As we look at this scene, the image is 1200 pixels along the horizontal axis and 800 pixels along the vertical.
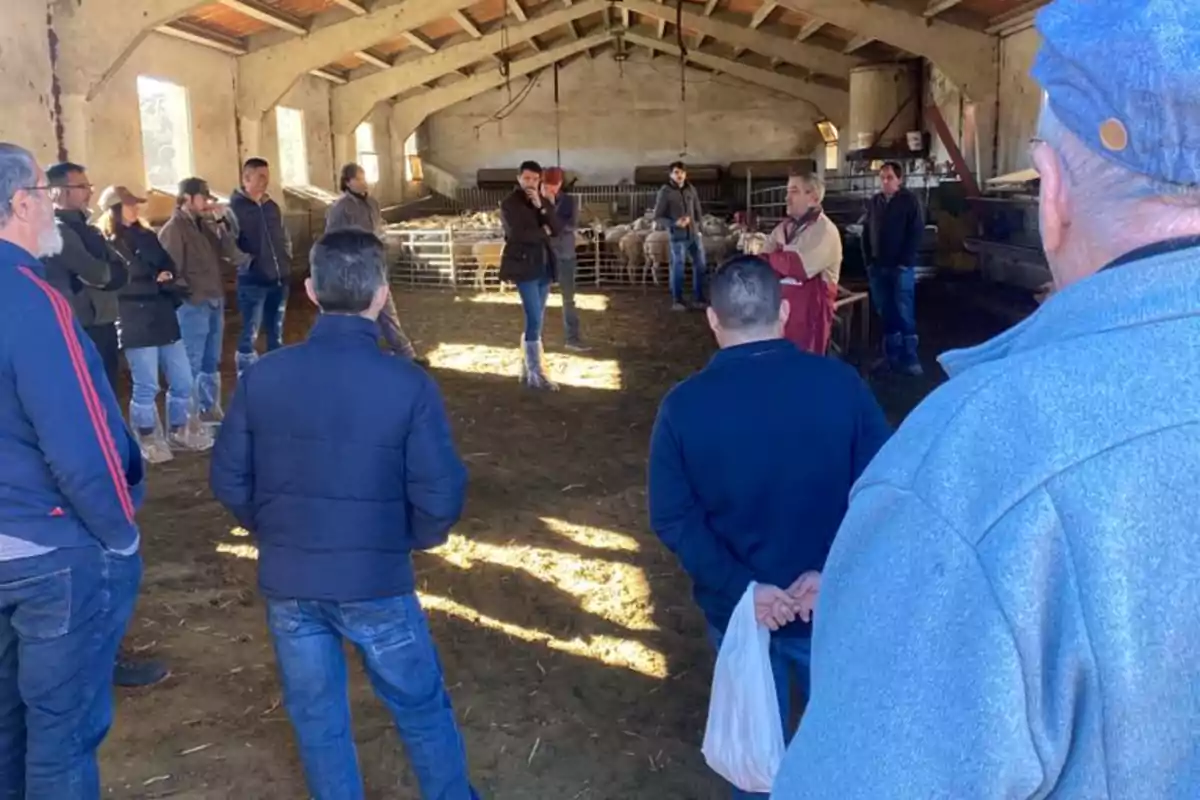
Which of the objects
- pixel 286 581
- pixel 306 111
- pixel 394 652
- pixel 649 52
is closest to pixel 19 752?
pixel 286 581

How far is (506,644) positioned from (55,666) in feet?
6.10

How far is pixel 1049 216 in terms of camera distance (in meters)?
0.82

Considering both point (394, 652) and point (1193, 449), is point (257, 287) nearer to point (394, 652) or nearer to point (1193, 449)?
point (394, 652)

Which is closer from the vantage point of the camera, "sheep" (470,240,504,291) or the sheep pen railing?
the sheep pen railing

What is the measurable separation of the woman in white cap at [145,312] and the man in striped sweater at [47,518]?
3403mm

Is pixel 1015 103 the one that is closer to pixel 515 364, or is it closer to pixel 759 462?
pixel 515 364

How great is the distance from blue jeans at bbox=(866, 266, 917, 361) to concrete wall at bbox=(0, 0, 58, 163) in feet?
22.6

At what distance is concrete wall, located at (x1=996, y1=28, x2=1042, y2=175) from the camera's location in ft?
38.5

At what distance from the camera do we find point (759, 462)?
2277 millimetres

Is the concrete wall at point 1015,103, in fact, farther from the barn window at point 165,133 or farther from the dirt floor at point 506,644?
the barn window at point 165,133

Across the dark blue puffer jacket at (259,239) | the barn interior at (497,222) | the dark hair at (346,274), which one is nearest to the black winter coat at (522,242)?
the barn interior at (497,222)

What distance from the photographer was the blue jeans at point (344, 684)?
93.1 inches

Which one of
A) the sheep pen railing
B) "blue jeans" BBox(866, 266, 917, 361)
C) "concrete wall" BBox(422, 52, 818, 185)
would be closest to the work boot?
"blue jeans" BBox(866, 266, 917, 361)

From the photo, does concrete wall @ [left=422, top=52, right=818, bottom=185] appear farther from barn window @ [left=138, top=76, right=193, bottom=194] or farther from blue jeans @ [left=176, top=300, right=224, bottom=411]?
blue jeans @ [left=176, top=300, right=224, bottom=411]
